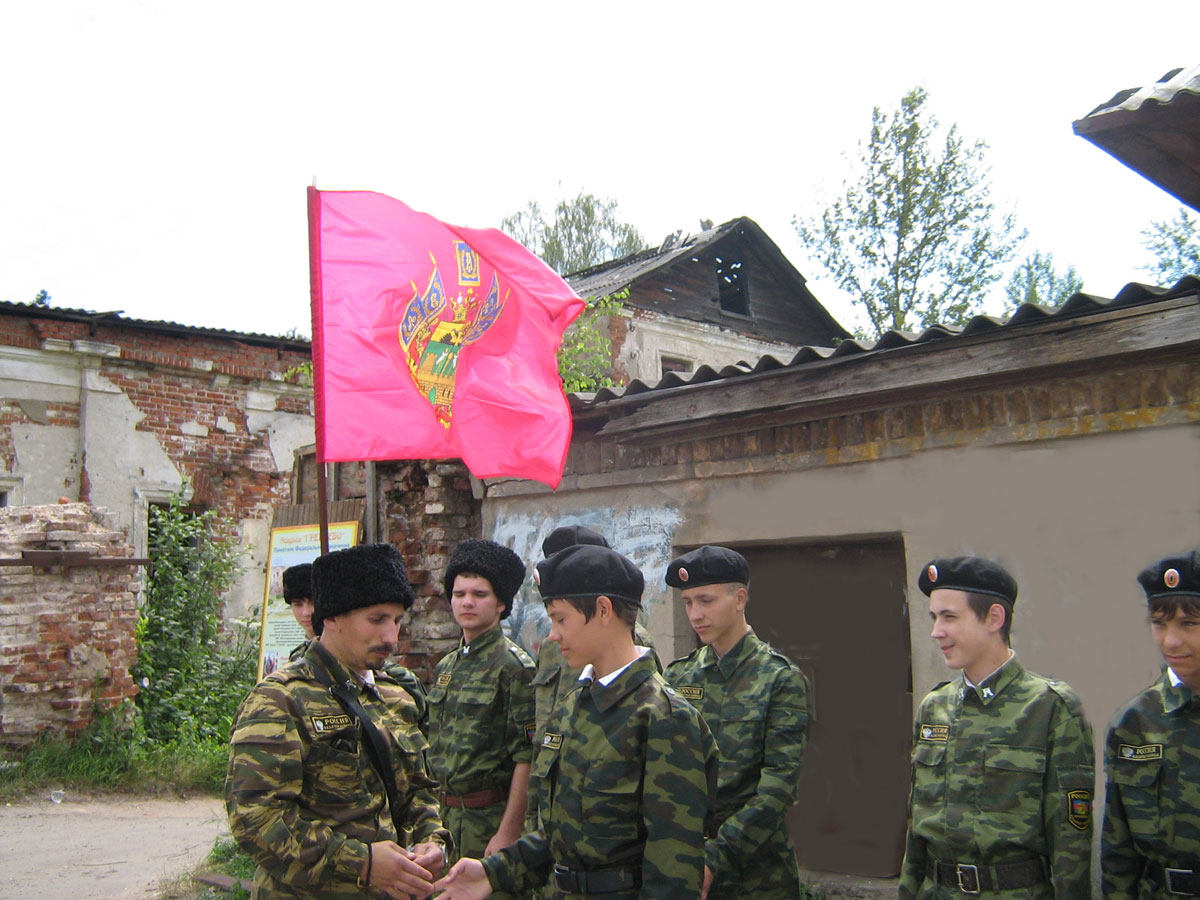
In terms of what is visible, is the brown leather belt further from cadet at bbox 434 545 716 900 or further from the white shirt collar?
the white shirt collar

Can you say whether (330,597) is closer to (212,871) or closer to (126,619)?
(212,871)

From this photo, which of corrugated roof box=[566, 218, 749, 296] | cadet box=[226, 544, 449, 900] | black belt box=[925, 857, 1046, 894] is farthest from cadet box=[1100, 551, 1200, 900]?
corrugated roof box=[566, 218, 749, 296]

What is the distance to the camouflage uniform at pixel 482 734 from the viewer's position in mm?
4375

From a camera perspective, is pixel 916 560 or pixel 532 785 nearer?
pixel 532 785

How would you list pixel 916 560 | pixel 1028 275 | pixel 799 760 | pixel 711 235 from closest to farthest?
pixel 799 760, pixel 916 560, pixel 711 235, pixel 1028 275

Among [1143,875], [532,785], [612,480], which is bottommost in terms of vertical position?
[1143,875]

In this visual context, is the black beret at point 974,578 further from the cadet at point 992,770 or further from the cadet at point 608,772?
the cadet at point 608,772

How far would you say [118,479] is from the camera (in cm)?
1541

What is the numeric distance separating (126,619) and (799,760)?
8.42 metres

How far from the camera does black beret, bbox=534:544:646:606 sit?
289 cm

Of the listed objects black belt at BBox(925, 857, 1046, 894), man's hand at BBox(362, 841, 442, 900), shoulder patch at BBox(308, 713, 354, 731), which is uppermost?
shoulder patch at BBox(308, 713, 354, 731)

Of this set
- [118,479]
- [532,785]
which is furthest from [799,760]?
[118,479]

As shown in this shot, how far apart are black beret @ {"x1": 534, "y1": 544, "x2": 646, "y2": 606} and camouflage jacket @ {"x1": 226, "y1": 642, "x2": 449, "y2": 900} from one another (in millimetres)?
763

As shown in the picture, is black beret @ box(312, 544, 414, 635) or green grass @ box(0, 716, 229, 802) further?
green grass @ box(0, 716, 229, 802)
